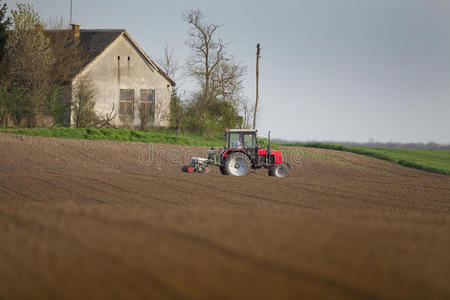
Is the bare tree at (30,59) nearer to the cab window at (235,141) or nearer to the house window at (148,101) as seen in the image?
the house window at (148,101)

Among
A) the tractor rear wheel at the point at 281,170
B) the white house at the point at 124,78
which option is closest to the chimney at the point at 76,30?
the white house at the point at 124,78

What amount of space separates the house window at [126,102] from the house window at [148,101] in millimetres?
769

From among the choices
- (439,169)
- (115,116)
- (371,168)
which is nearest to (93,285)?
(371,168)

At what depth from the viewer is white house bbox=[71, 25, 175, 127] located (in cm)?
3353

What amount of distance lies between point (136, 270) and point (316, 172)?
17421mm

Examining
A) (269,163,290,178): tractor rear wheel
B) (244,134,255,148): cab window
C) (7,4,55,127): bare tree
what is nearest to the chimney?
(7,4,55,127): bare tree

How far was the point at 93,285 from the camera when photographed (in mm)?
4430

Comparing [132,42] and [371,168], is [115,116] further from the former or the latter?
[371,168]

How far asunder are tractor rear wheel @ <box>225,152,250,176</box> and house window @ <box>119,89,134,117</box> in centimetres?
1859

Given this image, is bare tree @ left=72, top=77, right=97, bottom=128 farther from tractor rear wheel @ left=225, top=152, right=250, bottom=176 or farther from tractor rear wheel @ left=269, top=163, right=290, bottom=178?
tractor rear wheel @ left=269, top=163, right=290, bottom=178

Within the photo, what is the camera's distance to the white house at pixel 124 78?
1320 inches

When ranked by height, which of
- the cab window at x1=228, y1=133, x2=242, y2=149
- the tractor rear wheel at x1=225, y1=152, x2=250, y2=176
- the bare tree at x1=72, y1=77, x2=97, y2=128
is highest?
the bare tree at x1=72, y1=77, x2=97, y2=128

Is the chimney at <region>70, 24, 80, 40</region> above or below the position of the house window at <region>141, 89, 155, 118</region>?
above

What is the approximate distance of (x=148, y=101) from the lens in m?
35.0
